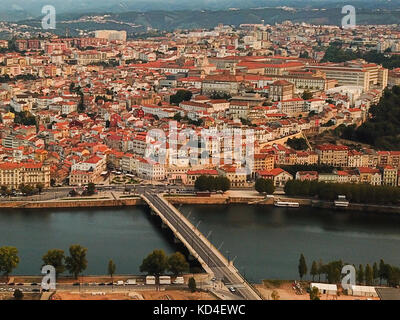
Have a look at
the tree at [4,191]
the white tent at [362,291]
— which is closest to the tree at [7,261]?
the white tent at [362,291]

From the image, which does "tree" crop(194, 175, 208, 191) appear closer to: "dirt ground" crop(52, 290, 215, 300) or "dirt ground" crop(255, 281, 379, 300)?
"dirt ground" crop(255, 281, 379, 300)

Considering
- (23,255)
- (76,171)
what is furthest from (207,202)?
(23,255)

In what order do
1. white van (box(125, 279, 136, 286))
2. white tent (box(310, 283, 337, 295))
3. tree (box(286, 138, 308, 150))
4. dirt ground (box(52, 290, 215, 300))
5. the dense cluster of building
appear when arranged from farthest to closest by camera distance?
1. tree (box(286, 138, 308, 150))
2. the dense cluster of building
3. white van (box(125, 279, 136, 286))
4. white tent (box(310, 283, 337, 295))
5. dirt ground (box(52, 290, 215, 300))

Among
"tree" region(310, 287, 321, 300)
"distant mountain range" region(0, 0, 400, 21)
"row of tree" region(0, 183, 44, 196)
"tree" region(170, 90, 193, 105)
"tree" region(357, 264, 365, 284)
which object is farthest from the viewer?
"distant mountain range" region(0, 0, 400, 21)

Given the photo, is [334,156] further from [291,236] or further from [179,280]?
[179,280]

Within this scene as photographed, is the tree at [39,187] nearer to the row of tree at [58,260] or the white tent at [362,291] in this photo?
the row of tree at [58,260]

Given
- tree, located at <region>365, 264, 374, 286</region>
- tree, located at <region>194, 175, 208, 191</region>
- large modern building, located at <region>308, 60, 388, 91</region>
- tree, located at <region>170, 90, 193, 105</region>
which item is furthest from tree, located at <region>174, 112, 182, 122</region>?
tree, located at <region>365, 264, 374, 286</region>

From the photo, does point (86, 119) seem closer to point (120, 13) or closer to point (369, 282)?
point (369, 282)

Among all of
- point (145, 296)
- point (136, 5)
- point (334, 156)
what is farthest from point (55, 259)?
point (136, 5)
